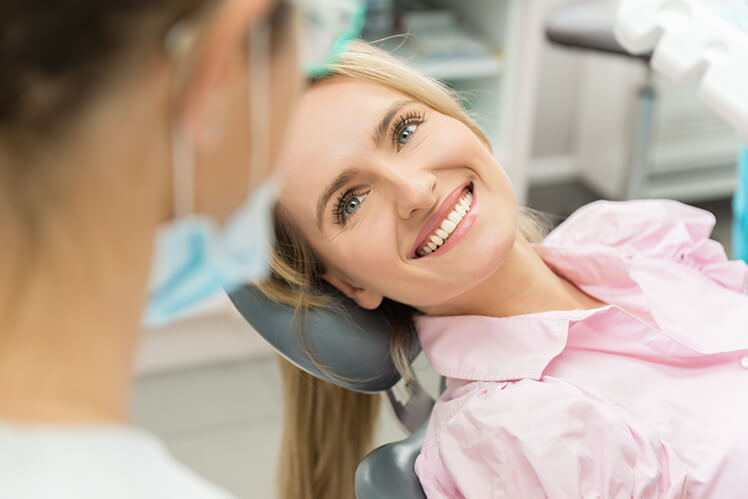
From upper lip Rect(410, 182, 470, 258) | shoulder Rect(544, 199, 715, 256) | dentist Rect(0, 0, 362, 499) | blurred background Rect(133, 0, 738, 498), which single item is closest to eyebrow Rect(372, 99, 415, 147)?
upper lip Rect(410, 182, 470, 258)

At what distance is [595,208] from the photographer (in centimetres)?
139

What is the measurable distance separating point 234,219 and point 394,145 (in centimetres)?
51

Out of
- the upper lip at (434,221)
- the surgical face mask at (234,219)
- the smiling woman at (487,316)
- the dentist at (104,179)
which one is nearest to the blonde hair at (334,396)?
the smiling woman at (487,316)

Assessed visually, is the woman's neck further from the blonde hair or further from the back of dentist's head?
the back of dentist's head

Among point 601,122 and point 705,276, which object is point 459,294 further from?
point 601,122

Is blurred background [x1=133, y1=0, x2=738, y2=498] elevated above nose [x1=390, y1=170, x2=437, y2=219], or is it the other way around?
nose [x1=390, y1=170, x2=437, y2=219]

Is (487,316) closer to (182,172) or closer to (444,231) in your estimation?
(444,231)

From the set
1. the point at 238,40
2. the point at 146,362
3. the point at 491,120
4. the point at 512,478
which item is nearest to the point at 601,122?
the point at 491,120

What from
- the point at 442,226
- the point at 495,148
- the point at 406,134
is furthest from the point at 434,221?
the point at 495,148

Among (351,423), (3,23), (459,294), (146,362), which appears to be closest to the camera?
(3,23)

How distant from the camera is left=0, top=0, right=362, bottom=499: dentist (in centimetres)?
51

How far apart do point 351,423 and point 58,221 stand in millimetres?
811

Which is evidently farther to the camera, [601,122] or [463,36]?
[601,122]

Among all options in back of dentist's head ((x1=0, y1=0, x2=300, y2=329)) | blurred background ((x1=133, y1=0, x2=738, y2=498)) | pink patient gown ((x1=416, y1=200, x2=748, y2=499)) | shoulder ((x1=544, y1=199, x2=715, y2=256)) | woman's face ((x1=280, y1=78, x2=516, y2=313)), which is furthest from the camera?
blurred background ((x1=133, y1=0, x2=738, y2=498))
